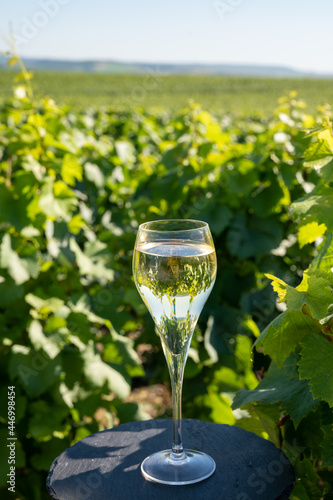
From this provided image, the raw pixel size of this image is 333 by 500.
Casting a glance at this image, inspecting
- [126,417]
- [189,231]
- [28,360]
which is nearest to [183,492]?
[189,231]

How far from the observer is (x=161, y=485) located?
119 cm

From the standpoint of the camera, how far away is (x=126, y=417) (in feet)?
9.97

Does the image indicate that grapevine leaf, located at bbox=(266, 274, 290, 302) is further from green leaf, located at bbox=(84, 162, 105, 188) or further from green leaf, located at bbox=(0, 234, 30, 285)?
green leaf, located at bbox=(84, 162, 105, 188)

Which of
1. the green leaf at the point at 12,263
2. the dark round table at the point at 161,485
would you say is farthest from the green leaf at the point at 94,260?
the dark round table at the point at 161,485

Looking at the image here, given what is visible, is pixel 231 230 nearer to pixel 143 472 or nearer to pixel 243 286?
pixel 243 286

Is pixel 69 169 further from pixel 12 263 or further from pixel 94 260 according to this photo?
pixel 12 263

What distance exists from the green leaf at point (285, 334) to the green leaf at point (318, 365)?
0.22 feet

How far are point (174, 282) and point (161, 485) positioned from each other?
45 centimetres

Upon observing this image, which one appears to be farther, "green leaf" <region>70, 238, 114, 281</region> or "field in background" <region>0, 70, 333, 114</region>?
"field in background" <region>0, 70, 333, 114</region>

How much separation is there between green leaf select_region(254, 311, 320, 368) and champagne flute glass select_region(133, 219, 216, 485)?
173 millimetres

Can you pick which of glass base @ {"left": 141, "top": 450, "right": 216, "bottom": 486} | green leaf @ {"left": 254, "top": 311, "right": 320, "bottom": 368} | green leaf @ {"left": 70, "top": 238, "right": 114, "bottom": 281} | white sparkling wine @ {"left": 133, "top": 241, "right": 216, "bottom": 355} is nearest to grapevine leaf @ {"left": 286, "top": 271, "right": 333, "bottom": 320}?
green leaf @ {"left": 254, "top": 311, "right": 320, "bottom": 368}

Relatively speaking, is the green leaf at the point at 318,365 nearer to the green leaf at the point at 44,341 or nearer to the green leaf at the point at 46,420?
the green leaf at the point at 44,341

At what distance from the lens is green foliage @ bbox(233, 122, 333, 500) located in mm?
1042

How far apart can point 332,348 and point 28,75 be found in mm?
2272
